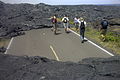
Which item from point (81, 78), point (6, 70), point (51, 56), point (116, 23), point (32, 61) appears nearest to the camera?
point (81, 78)

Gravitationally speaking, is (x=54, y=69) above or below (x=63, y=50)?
above

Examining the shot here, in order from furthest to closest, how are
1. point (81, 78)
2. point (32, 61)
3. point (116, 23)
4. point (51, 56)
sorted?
1. point (116, 23)
2. point (51, 56)
3. point (32, 61)
4. point (81, 78)

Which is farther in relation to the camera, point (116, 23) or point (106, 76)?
point (116, 23)

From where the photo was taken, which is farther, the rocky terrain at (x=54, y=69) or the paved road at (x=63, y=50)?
the paved road at (x=63, y=50)

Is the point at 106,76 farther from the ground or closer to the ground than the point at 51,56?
farther from the ground

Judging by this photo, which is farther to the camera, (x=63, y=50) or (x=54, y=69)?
(x=63, y=50)

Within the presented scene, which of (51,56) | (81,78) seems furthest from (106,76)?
(51,56)

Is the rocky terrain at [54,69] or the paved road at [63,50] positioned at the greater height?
the rocky terrain at [54,69]

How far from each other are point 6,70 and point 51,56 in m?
8.79

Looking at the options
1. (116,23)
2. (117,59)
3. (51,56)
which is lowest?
(116,23)

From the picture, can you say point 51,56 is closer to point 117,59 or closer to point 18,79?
point 117,59

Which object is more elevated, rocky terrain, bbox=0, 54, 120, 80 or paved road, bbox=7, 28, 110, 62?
rocky terrain, bbox=0, 54, 120, 80

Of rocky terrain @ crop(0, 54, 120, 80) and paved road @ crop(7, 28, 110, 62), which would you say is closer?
rocky terrain @ crop(0, 54, 120, 80)

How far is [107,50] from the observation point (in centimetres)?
1827
